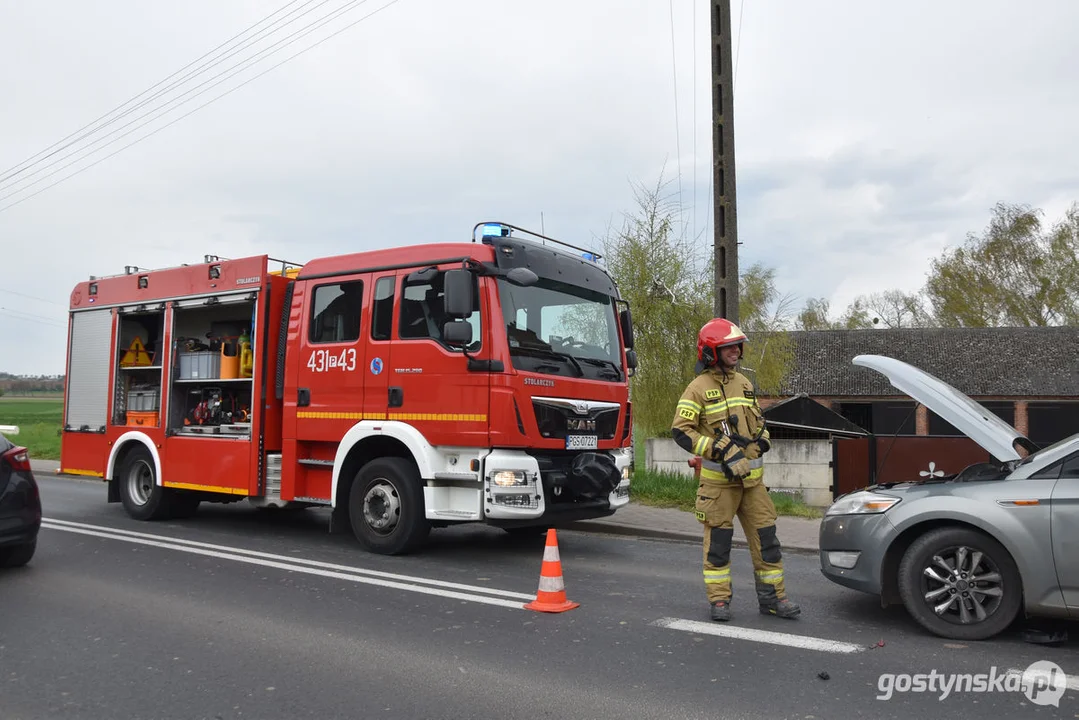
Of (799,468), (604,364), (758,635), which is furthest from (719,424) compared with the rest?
(799,468)

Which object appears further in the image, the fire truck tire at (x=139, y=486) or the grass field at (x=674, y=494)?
the grass field at (x=674, y=494)

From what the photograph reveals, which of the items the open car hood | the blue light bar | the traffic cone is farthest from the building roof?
the traffic cone

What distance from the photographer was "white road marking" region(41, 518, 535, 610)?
21.9ft

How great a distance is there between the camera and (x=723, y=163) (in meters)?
13.2

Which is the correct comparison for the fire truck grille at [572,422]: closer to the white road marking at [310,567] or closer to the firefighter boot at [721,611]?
the white road marking at [310,567]

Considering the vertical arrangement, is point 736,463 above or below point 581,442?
below

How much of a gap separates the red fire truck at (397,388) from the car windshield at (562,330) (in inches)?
0.8

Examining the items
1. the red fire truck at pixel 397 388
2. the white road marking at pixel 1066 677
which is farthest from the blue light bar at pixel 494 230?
the white road marking at pixel 1066 677

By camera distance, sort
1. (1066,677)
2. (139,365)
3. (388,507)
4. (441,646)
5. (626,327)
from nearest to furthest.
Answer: (1066,677)
(441,646)
(388,507)
(626,327)
(139,365)

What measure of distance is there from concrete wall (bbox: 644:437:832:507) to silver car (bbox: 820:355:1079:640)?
27.3 ft

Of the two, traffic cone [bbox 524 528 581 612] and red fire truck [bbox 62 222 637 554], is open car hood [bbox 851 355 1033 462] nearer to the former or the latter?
traffic cone [bbox 524 528 581 612]

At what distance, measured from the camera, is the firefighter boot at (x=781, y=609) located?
5859mm

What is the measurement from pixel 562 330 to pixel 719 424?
2.85 m

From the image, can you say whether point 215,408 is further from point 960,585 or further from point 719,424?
point 960,585
